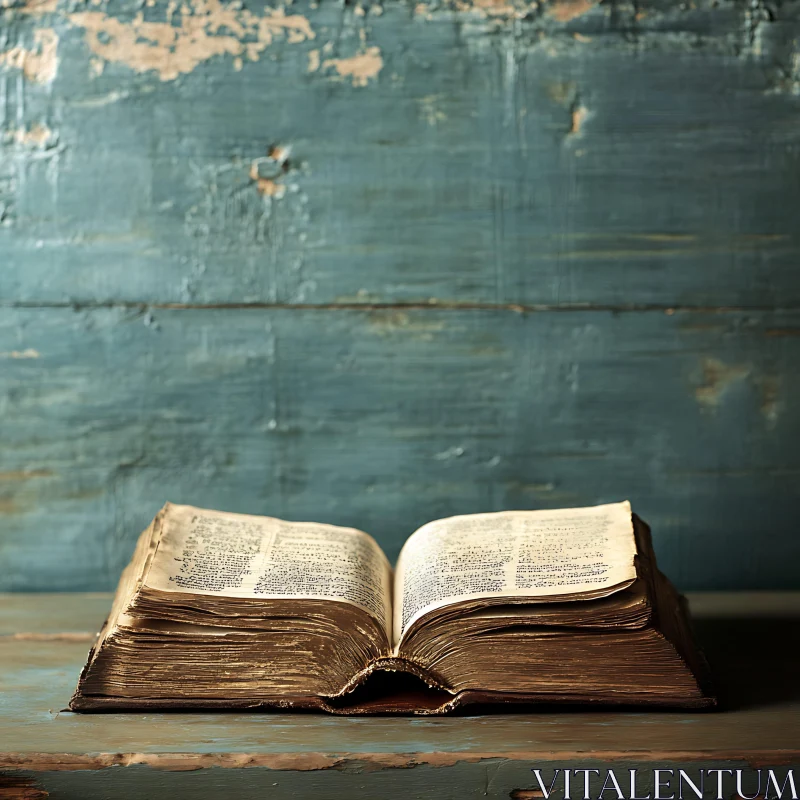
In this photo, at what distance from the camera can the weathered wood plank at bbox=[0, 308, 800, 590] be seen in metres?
1.23

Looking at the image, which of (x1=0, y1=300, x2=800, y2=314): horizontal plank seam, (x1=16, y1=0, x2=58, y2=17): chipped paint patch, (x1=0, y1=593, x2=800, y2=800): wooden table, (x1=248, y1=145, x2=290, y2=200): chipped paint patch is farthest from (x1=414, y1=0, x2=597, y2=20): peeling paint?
(x1=0, y1=593, x2=800, y2=800): wooden table

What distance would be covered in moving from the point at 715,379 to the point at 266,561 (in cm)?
66

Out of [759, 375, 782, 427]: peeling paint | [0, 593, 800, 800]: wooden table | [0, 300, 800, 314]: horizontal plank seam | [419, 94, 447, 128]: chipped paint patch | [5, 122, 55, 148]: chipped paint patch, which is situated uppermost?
[419, 94, 447, 128]: chipped paint patch

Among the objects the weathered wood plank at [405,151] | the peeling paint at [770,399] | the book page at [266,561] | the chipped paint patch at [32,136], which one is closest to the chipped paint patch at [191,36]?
the weathered wood plank at [405,151]

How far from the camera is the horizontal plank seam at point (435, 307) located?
1.22 m

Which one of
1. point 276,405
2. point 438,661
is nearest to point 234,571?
point 438,661

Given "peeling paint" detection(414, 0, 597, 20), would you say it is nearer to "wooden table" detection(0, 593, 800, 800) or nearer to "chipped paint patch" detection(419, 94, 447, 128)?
"chipped paint patch" detection(419, 94, 447, 128)

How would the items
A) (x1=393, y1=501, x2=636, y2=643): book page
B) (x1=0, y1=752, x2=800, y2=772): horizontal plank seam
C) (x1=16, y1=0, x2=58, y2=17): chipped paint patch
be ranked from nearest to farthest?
(x1=0, y1=752, x2=800, y2=772): horizontal plank seam, (x1=393, y1=501, x2=636, y2=643): book page, (x1=16, y1=0, x2=58, y2=17): chipped paint patch

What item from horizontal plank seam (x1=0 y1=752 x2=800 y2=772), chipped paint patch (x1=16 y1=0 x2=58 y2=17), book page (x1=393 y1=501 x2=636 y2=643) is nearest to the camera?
horizontal plank seam (x1=0 y1=752 x2=800 y2=772)

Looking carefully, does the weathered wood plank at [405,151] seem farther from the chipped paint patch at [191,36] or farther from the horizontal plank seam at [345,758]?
the horizontal plank seam at [345,758]

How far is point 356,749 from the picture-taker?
74 cm

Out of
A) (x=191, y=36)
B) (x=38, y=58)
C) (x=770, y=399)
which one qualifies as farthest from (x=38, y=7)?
(x=770, y=399)

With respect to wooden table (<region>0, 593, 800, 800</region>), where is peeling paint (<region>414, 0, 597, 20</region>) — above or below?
above

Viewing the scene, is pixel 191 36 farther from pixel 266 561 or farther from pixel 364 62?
pixel 266 561
